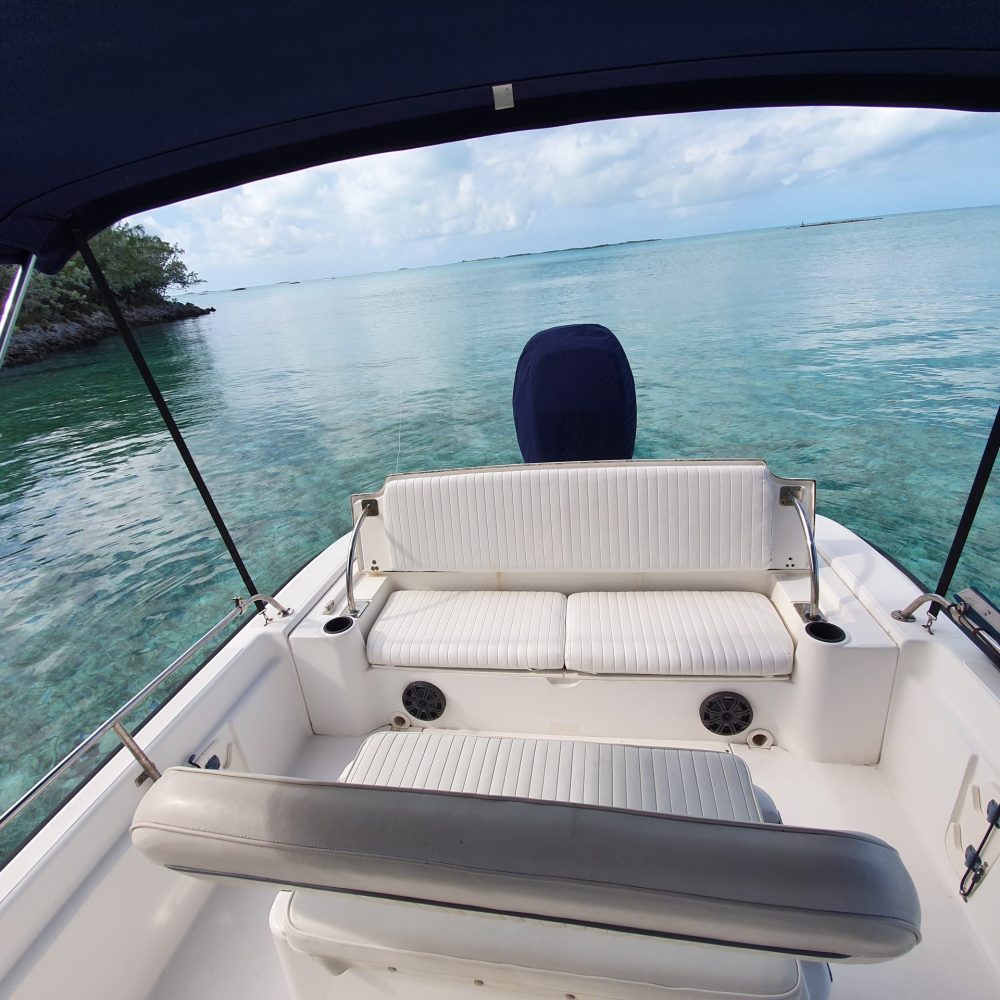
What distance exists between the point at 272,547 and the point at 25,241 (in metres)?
4.34

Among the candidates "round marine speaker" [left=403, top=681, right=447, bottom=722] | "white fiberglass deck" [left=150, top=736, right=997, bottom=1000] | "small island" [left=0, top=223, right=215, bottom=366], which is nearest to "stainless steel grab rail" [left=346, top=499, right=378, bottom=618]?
"round marine speaker" [left=403, top=681, right=447, bottom=722]

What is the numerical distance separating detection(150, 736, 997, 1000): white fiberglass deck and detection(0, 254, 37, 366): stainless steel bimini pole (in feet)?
4.76

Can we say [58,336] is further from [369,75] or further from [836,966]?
[836,966]

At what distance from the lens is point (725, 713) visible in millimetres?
1871

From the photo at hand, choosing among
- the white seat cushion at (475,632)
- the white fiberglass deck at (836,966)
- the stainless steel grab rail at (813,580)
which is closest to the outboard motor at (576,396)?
the white seat cushion at (475,632)

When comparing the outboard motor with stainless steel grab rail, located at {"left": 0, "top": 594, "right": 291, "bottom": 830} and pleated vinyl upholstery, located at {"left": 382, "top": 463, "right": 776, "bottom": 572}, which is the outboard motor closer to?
pleated vinyl upholstery, located at {"left": 382, "top": 463, "right": 776, "bottom": 572}

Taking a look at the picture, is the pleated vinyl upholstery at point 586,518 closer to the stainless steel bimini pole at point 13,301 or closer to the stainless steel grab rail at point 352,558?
the stainless steel grab rail at point 352,558

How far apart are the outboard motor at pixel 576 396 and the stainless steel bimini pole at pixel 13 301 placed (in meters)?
1.51

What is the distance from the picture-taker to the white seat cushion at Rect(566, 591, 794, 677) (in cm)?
178

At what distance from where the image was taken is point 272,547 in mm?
5348

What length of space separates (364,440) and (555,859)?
8004 millimetres

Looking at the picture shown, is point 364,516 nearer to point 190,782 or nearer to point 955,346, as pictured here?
point 190,782

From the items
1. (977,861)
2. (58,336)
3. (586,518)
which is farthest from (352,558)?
(58,336)

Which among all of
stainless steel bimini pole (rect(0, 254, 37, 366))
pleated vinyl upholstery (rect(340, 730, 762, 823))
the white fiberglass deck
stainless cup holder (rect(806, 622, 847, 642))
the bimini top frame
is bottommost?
the white fiberglass deck
